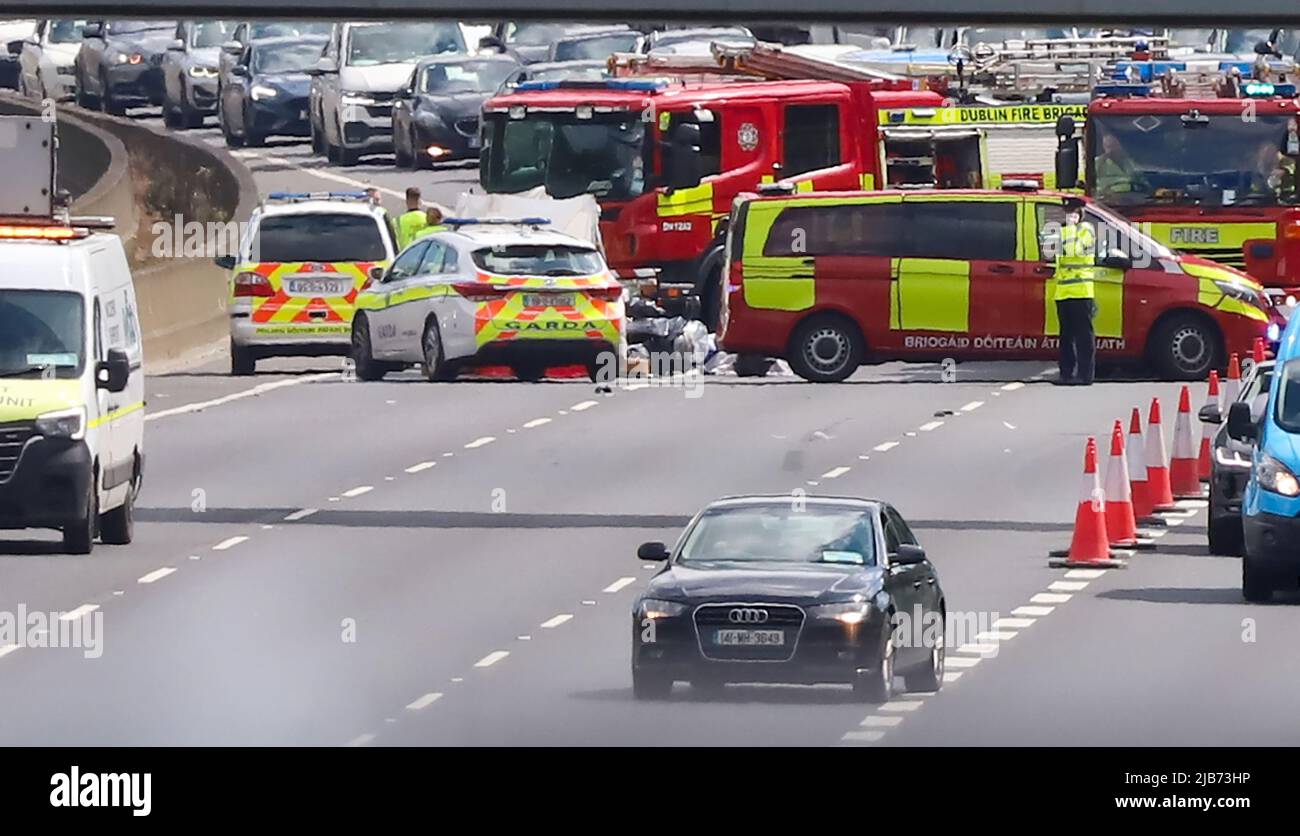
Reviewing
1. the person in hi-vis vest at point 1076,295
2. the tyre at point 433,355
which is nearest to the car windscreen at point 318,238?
the tyre at point 433,355

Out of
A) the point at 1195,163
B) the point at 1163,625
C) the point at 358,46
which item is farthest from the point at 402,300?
the point at 358,46

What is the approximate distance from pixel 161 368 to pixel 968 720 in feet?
74.9

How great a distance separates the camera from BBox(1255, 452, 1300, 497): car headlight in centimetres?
2133

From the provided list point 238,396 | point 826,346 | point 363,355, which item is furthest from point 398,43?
point 826,346

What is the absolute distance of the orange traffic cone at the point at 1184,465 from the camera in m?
28.0

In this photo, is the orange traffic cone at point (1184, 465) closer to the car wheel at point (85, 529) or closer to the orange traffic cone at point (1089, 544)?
the orange traffic cone at point (1089, 544)

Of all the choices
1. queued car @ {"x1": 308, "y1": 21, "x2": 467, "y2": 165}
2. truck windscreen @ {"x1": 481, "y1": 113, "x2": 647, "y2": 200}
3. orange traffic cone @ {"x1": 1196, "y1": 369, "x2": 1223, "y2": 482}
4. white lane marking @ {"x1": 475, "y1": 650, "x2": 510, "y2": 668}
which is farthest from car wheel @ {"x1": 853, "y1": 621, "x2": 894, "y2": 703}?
Answer: queued car @ {"x1": 308, "y1": 21, "x2": 467, "y2": 165}

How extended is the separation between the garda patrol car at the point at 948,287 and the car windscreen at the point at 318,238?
Result: 3.68m

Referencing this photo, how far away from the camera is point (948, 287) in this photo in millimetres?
35156

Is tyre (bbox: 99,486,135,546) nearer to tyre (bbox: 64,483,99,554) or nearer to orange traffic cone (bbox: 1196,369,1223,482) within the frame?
tyre (bbox: 64,483,99,554)

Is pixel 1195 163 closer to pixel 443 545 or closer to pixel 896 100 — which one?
pixel 896 100

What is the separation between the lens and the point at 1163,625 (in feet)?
69.1

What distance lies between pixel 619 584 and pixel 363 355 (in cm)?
1337

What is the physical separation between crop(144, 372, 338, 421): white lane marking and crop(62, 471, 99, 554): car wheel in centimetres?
915
